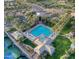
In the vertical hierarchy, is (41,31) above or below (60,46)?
above

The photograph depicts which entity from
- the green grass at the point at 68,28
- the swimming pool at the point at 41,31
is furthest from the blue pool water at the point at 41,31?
the green grass at the point at 68,28

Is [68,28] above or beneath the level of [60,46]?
above

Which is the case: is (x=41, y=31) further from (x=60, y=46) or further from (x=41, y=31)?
(x=60, y=46)

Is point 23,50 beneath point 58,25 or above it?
beneath

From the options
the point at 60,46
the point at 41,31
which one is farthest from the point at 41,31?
the point at 60,46

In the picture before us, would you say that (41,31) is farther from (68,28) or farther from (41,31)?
(68,28)

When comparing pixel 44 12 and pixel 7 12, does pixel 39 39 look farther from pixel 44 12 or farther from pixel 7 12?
pixel 7 12

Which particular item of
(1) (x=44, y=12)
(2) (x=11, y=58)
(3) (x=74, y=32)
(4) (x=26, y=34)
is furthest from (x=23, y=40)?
(3) (x=74, y=32)
